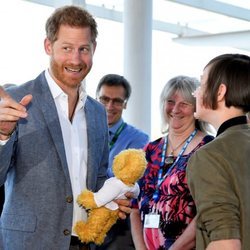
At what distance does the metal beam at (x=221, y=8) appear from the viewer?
792cm

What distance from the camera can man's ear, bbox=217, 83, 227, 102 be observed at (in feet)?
6.04

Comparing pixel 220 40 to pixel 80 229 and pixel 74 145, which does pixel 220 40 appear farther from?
pixel 80 229

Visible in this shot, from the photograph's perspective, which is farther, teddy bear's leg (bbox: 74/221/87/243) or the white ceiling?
the white ceiling

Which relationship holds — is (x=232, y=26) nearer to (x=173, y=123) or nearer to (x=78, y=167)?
(x=173, y=123)

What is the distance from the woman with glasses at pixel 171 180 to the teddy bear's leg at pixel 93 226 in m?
0.68

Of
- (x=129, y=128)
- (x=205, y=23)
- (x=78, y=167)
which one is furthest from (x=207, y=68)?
(x=205, y=23)

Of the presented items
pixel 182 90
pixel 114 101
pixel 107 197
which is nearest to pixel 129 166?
pixel 107 197

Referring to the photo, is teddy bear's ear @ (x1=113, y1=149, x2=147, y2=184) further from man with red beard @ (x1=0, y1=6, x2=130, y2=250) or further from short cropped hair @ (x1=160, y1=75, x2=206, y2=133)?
short cropped hair @ (x1=160, y1=75, x2=206, y2=133)

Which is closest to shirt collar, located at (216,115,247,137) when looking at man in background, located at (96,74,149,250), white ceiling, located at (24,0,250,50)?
man in background, located at (96,74,149,250)

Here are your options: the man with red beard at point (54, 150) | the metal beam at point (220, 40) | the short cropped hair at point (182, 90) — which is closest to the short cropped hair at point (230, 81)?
the man with red beard at point (54, 150)

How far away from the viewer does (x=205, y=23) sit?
32.3ft

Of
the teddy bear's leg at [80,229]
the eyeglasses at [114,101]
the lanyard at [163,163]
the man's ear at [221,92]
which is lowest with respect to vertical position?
the teddy bear's leg at [80,229]

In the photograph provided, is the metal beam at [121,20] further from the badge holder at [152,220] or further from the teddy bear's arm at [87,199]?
the teddy bear's arm at [87,199]

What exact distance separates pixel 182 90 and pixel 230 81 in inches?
51.6
